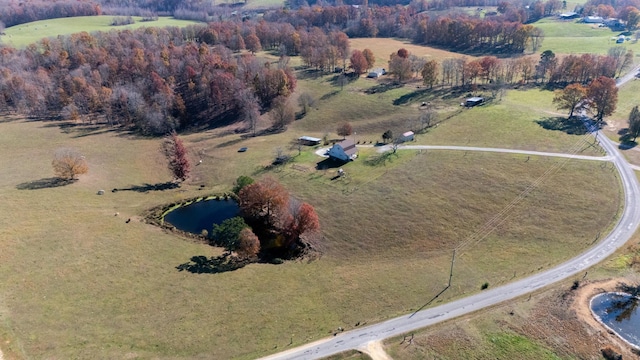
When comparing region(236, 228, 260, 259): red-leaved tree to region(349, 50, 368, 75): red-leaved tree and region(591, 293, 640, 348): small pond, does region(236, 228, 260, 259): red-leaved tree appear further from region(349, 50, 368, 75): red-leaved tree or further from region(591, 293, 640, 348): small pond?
region(349, 50, 368, 75): red-leaved tree

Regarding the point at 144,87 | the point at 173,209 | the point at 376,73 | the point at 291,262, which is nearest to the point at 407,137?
the point at 291,262

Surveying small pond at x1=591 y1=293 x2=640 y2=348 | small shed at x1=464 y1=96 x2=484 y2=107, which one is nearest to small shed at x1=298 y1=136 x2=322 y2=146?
small shed at x1=464 y1=96 x2=484 y2=107

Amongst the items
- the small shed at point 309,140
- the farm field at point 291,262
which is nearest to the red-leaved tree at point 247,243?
the farm field at point 291,262

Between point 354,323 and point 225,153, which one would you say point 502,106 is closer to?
point 225,153

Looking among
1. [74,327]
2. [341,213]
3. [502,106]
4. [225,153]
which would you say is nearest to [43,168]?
[225,153]

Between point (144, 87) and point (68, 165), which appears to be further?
point (144, 87)

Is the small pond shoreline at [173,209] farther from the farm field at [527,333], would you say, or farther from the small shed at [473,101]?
the small shed at [473,101]

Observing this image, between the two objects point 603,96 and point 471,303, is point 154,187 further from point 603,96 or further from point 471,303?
point 603,96
